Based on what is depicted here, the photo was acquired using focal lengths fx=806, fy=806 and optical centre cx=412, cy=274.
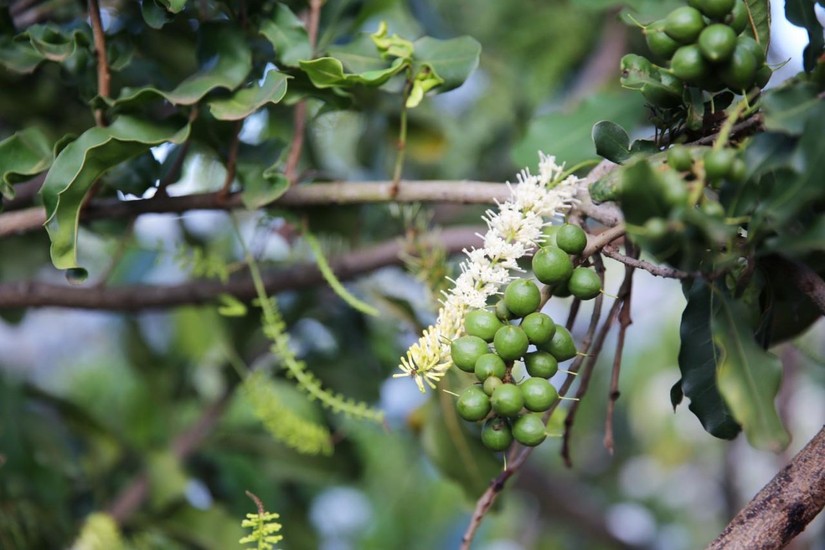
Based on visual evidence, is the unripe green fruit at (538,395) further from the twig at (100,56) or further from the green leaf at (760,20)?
the twig at (100,56)

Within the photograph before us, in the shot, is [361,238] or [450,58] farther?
[361,238]

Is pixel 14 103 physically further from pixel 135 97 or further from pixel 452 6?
pixel 452 6

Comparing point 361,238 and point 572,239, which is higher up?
point 572,239

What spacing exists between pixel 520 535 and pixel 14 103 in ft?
5.43

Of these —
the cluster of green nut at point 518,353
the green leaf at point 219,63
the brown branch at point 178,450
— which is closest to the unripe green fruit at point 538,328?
the cluster of green nut at point 518,353

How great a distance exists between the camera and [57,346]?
7.49 feet

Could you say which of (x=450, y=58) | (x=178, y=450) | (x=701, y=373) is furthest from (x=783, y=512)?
(x=178, y=450)

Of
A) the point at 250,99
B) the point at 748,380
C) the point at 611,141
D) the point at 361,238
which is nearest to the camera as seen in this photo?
the point at 748,380

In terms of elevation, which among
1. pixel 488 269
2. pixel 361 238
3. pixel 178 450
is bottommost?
pixel 178 450

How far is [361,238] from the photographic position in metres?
1.12

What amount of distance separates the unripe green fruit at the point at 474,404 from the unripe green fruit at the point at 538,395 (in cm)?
2

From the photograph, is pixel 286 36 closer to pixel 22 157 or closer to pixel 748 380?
pixel 22 157

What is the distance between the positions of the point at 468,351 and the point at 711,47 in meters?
0.22

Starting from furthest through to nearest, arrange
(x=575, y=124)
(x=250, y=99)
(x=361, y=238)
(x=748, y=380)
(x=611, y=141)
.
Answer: (x=361, y=238)
(x=575, y=124)
(x=250, y=99)
(x=611, y=141)
(x=748, y=380)
